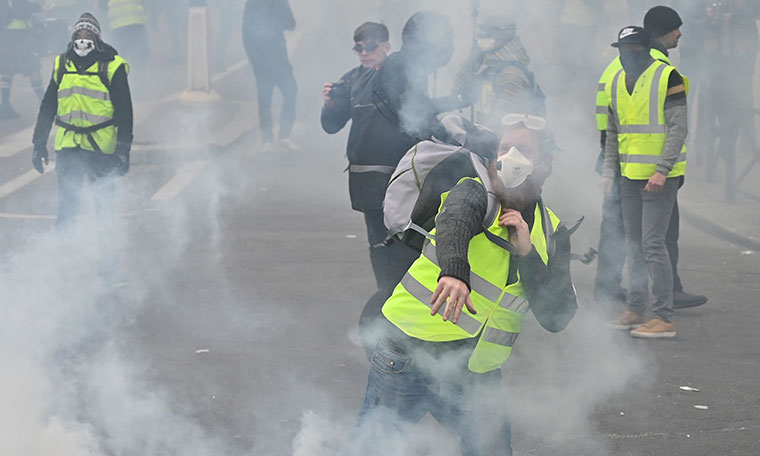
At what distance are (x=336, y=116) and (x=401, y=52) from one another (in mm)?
617

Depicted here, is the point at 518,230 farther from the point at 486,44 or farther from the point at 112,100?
the point at 112,100

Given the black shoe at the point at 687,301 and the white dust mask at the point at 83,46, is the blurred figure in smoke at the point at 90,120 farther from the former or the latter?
the black shoe at the point at 687,301

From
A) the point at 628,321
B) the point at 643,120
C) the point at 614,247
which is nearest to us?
the point at 643,120

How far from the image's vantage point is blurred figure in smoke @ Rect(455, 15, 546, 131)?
21.2 ft

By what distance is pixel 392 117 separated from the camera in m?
5.22

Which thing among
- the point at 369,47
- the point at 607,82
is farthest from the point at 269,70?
the point at 369,47

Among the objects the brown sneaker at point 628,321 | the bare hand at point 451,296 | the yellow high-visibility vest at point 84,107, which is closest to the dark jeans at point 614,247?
the brown sneaker at point 628,321

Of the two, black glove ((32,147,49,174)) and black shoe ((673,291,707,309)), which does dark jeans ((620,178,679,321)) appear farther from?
black glove ((32,147,49,174))

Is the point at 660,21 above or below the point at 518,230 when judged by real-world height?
above

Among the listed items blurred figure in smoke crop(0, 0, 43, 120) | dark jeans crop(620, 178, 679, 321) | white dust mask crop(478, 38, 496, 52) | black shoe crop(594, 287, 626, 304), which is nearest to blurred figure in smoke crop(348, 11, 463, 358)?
white dust mask crop(478, 38, 496, 52)

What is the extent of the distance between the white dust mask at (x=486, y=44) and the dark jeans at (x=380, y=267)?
4.55 ft

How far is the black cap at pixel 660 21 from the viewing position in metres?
6.21

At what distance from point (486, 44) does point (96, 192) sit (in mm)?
2502

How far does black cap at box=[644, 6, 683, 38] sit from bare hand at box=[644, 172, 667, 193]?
796mm
